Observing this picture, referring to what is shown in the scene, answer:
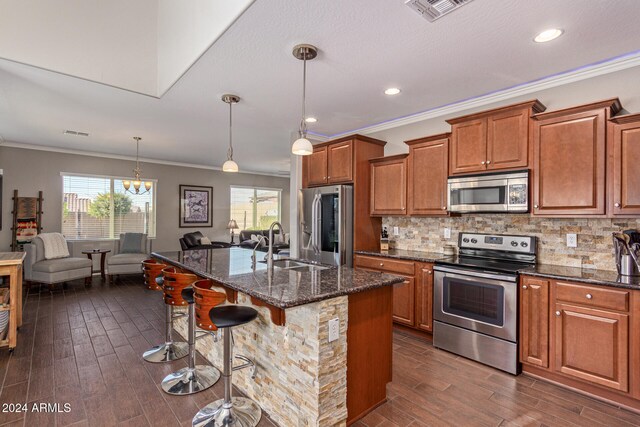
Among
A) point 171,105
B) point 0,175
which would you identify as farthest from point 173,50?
point 0,175

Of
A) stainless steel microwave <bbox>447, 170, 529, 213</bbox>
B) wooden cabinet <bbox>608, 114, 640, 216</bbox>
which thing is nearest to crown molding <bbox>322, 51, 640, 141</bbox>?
wooden cabinet <bbox>608, 114, 640, 216</bbox>

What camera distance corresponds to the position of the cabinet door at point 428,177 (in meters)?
3.54

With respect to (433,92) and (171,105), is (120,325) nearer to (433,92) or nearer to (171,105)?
(171,105)

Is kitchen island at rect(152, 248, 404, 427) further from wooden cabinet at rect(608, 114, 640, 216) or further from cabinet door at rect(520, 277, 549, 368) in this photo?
wooden cabinet at rect(608, 114, 640, 216)

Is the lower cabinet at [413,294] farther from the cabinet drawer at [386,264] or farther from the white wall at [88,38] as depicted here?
the white wall at [88,38]

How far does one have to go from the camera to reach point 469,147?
129 inches

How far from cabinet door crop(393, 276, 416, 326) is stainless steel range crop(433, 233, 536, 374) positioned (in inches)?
11.4

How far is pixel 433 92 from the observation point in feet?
11.0

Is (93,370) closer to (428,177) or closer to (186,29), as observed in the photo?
(186,29)

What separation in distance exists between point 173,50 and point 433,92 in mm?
2687

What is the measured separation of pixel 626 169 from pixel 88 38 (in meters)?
4.81

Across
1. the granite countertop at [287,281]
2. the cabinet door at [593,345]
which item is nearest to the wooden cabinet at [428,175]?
the cabinet door at [593,345]

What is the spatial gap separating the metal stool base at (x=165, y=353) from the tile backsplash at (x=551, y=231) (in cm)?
299

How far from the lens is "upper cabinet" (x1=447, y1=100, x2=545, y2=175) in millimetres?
2893
